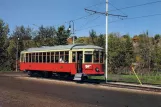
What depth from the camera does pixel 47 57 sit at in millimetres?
34688

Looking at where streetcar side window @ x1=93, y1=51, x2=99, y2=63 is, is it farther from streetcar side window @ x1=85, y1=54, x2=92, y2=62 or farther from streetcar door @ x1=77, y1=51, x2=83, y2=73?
streetcar door @ x1=77, y1=51, x2=83, y2=73

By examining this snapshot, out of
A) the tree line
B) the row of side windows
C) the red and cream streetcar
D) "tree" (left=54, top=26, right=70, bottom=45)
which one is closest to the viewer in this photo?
the red and cream streetcar

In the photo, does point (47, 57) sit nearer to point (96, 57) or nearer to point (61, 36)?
point (96, 57)

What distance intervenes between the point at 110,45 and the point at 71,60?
69.4 ft

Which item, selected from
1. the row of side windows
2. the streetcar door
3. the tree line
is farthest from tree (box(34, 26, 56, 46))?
the streetcar door

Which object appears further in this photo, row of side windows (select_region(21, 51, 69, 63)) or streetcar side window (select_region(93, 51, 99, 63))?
row of side windows (select_region(21, 51, 69, 63))

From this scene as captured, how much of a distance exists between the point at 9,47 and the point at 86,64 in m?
35.6

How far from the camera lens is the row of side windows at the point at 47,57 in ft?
105

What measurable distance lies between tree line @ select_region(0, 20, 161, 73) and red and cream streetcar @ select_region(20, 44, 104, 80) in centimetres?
1194

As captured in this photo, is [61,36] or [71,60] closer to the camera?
[71,60]

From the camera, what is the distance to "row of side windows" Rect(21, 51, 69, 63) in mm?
31938

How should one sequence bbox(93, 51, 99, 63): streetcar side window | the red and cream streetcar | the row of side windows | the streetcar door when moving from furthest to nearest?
the row of side windows < the streetcar door < bbox(93, 51, 99, 63): streetcar side window < the red and cream streetcar

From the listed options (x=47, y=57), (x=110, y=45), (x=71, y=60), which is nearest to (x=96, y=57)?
(x=71, y=60)

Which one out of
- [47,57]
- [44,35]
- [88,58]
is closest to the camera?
[88,58]
